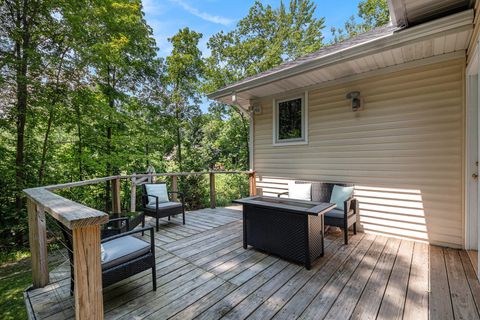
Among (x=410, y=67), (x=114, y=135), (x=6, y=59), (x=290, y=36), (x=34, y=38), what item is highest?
(x=290, y=36)

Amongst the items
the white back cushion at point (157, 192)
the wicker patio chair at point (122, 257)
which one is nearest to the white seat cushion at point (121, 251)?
the wicker patio chair at point (122, 257)

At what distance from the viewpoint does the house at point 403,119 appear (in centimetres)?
275

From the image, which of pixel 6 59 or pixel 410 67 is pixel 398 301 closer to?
pixel 410 67

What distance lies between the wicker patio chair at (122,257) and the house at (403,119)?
3442 millimetres

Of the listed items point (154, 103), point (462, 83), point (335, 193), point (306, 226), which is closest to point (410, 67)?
point (462, 83)

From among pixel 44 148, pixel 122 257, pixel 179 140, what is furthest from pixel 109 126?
pixel 122 257

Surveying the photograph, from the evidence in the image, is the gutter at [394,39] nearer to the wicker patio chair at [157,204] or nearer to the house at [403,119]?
the house at [403,119]

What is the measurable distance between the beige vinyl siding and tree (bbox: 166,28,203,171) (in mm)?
6675

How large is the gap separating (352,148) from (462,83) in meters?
1.65

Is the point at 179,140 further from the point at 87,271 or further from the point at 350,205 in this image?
the point at 87,271

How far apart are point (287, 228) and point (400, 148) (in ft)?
7.76

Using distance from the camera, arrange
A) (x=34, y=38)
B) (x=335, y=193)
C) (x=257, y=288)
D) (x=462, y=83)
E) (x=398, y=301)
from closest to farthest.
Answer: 1. (x=398, y=301)
2. (x=257, y=288)
3. (x=462, y=83)
4. (x=335, y=193)
5. (x=34, y=38)

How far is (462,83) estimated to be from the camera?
3.01m

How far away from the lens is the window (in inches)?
184
